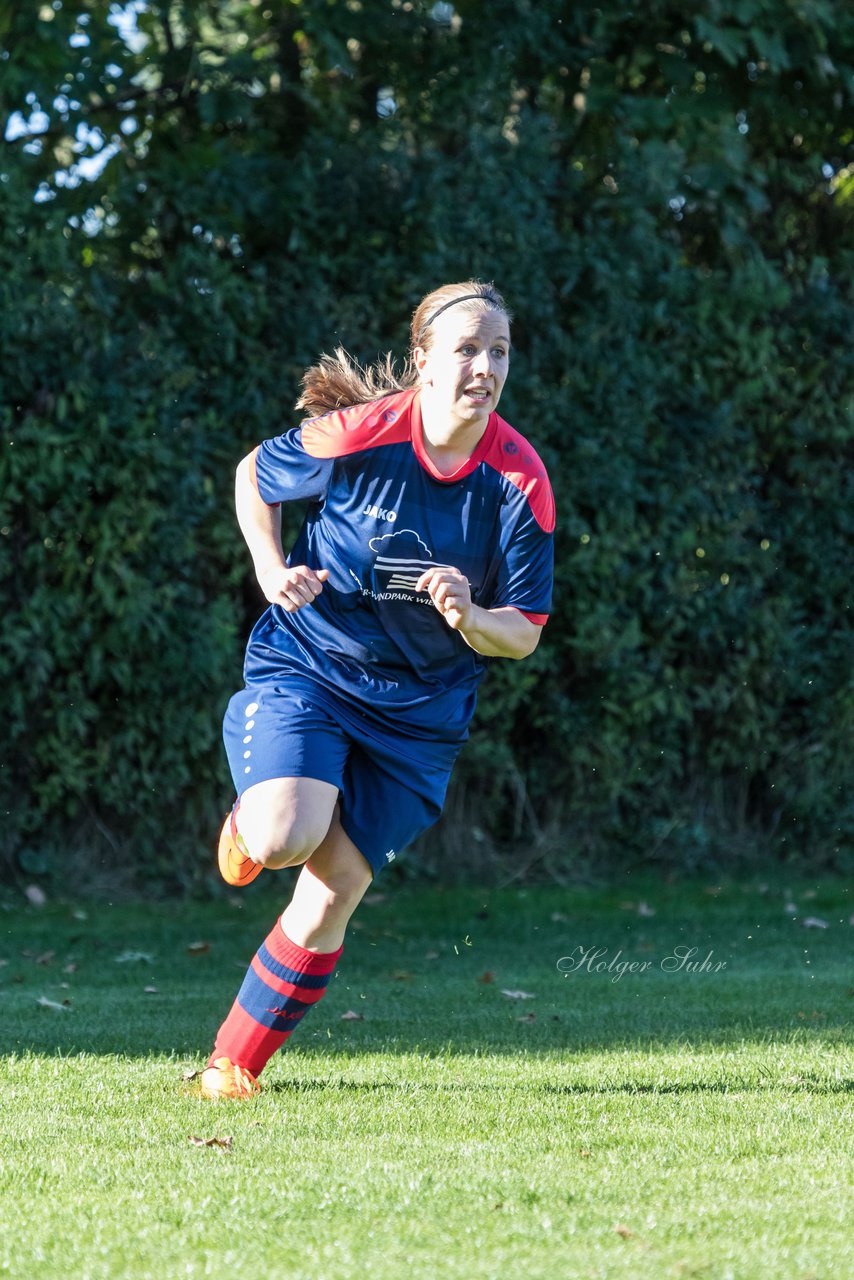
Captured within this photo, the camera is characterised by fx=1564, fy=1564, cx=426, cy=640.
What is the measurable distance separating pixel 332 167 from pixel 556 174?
1.31 m

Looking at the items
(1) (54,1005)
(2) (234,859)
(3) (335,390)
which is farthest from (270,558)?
(1) (54,1005)

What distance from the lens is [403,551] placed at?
4.31m

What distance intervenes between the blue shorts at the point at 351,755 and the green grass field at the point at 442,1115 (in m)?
0.74

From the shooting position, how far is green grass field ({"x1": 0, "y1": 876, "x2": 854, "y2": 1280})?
2986 millimetres

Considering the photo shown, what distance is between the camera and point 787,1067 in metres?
4.74

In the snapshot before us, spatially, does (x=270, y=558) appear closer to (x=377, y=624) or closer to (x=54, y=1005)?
(x=377, y=624)

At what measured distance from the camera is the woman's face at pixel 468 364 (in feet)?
13.9

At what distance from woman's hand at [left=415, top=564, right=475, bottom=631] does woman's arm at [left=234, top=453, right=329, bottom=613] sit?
289mm

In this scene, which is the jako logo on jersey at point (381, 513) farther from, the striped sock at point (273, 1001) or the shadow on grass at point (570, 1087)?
the shadow on grass at point (570, 1087)

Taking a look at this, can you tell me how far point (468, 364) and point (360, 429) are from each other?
0.38 meters

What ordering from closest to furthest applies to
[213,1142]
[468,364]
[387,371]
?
[213,1142], [468,364], [387,371]

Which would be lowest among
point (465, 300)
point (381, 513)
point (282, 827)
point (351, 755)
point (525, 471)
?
point (282, 827)

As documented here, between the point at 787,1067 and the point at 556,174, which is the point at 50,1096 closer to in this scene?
the point at 787,1067

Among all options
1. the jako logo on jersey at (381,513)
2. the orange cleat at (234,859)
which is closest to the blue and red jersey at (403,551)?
the jako logo on jersey at (381,513)
